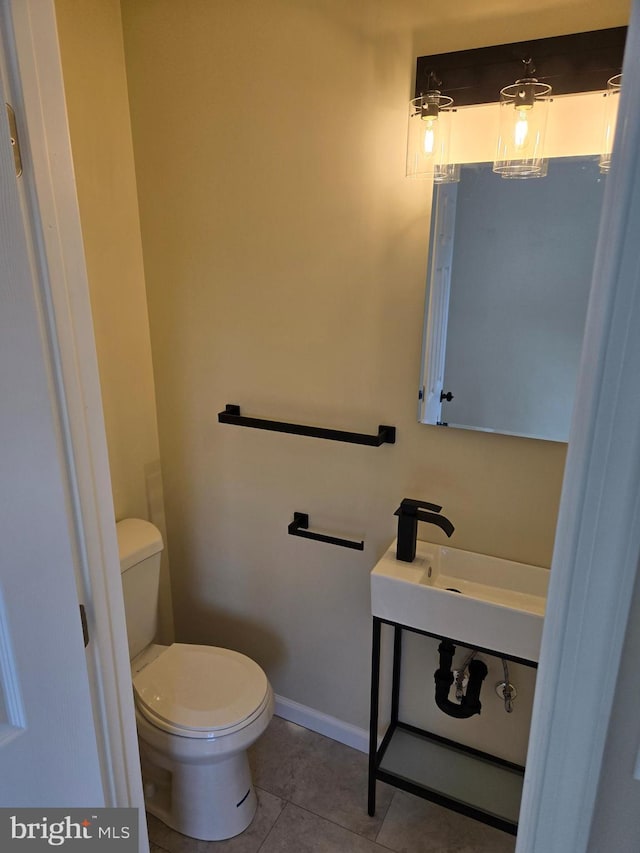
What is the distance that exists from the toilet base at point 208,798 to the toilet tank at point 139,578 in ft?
1.11

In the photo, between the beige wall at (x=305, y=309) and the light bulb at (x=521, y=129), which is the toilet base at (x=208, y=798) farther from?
the light bulb at (x=521, y=129)

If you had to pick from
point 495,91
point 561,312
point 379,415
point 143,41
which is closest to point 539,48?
point 495,91

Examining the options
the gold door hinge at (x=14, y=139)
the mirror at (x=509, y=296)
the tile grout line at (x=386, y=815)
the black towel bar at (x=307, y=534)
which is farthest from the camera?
the black towel bar at (x=307, y=534)

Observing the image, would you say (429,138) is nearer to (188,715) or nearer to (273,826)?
(188,715)

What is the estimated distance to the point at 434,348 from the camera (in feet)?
5.22

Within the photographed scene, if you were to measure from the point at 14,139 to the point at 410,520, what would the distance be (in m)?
1.26

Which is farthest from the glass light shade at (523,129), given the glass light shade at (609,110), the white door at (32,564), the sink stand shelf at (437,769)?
the sink stand shelf at (437,769)

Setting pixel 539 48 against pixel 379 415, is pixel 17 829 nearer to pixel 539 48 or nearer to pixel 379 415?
pixel 379 415

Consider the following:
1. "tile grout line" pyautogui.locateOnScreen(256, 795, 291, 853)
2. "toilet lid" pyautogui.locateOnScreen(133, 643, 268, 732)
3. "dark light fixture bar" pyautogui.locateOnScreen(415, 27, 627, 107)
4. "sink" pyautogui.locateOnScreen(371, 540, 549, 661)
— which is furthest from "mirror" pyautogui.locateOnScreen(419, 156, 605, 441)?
"tile grout line" pyautogui.locateOnScreen(256, 795, 291, 853)

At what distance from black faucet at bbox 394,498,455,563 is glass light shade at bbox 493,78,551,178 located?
2.93 ft

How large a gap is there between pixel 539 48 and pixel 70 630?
5.11ft

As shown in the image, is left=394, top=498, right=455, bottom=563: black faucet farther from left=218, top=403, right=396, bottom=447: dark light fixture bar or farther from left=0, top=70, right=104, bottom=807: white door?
left=0, top=70, right=104, bottom=807: white door

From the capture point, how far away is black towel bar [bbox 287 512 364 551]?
1861 millimetres

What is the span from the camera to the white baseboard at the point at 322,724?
81.9 inches
